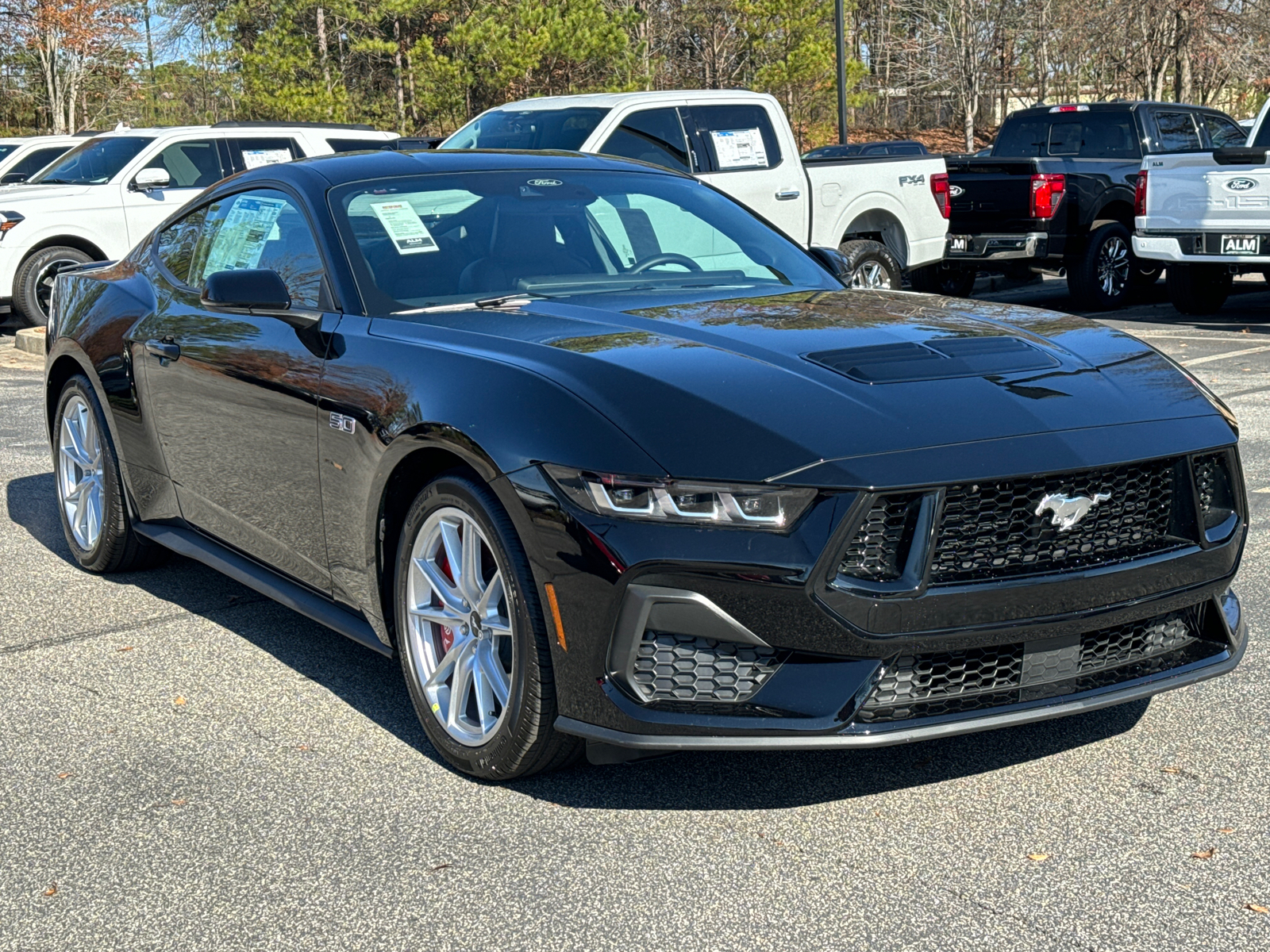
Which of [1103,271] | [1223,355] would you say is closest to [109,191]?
[1103,271]

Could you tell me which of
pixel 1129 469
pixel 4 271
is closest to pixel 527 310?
pixel 1129 469

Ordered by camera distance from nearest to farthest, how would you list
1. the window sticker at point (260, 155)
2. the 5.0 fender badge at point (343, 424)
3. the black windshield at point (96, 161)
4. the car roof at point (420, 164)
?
the 5.0 fender badge at point (343, 424)
the car roof at point (420, 164)
the black windshield at point (96, 161)
the window sticker at point (260, 155)

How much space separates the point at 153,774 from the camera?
12.4 feet

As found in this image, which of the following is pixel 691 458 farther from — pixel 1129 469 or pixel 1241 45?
pixel 1241 45

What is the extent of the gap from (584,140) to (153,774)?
8.28m

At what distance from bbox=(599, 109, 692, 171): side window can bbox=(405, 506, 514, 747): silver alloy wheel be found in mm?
8090

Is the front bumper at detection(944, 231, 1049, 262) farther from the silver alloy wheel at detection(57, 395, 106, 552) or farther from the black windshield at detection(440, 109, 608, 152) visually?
the silver alloy wheel at detection(57, 395, 106, 552)

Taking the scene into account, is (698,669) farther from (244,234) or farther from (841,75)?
(841,75)

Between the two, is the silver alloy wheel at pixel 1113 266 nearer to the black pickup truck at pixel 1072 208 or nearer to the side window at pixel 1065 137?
the black pickup truck at pixel 1072 208

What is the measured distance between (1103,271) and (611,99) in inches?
218

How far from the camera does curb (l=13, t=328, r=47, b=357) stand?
533 inches

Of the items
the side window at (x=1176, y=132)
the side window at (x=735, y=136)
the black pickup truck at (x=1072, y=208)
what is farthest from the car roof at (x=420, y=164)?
the side window at (x=1176, y=132)

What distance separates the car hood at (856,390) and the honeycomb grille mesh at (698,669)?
1.22 feet

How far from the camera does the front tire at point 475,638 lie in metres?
3.37
